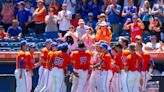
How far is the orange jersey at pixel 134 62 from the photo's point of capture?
16.2 metres

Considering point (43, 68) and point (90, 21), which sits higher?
point (90, 21)

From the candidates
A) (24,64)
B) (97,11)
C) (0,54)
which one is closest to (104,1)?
(97,11)

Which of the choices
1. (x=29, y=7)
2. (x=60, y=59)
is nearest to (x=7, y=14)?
(x=29, y=7)

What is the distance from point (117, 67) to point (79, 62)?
100cm

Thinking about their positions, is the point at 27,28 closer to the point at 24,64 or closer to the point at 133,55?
the point at 24,64

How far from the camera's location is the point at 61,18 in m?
20.6

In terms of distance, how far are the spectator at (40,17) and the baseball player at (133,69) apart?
18.0 ft

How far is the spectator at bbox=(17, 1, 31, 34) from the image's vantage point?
21156 millimetres

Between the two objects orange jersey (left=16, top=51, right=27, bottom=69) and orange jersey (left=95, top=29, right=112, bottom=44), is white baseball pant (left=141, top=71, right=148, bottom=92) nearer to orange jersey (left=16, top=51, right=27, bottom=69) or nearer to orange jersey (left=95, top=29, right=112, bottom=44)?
orange jersey (left=95, top=29, right=112, bottom=44)

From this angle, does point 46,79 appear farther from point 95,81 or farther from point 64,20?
point 64,20

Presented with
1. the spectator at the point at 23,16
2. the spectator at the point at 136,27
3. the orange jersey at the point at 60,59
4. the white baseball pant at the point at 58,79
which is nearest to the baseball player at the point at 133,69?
the orange jersey at the point at 60,59

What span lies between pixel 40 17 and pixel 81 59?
4.61 m

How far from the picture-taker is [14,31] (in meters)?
20.6

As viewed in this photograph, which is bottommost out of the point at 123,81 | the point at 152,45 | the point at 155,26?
the point at 123,81
